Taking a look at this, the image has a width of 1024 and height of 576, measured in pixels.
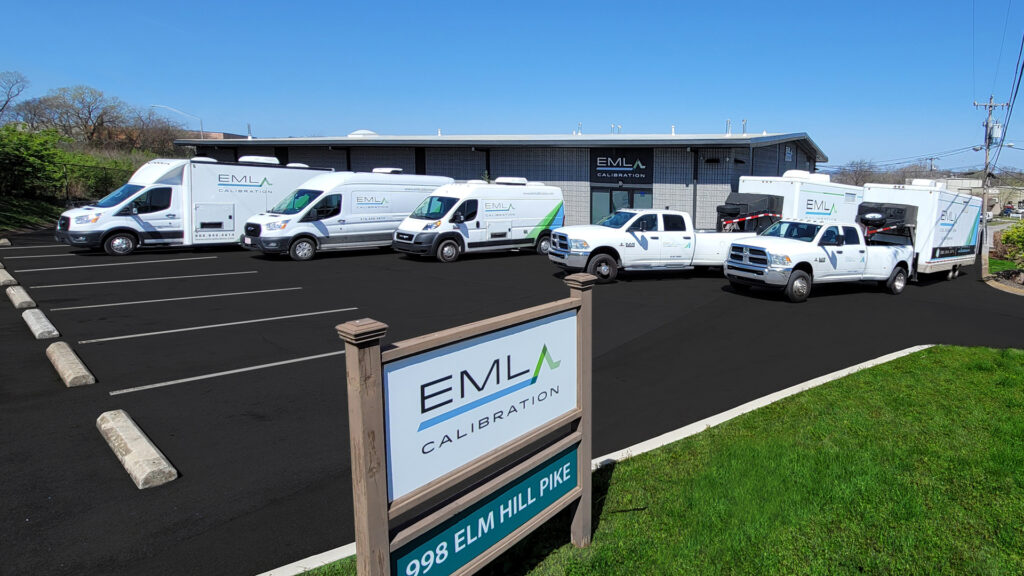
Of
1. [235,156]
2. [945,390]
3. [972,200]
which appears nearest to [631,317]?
[945,390]

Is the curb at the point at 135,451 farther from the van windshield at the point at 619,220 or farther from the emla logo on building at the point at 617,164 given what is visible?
the emla logo on building at the point at 617,164

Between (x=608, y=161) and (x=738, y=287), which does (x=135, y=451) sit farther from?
(x=608, y=161)

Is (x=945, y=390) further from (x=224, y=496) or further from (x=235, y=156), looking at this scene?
(x=235, y=156)

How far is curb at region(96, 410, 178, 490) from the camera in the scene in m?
5.31

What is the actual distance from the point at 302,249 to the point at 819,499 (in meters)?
18.6

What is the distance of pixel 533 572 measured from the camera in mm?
4055

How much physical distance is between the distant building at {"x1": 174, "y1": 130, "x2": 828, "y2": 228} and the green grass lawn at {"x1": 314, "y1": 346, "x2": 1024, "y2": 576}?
17.5 m

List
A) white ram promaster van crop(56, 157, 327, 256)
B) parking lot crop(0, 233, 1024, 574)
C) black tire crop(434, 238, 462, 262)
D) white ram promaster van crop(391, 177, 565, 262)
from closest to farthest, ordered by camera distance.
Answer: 1. parking lot crop(0, 233, 1024, 574)
2. white ram promaster van crop(56, 157, 327, 256)
3. white ram promaster van crop(391, 177, 565, 262)
4. black tire crop(434, 238, 462, 262)

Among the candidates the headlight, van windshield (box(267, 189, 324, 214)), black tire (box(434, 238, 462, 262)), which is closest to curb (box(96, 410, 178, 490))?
black tire (box(434, 238, 462, 262))

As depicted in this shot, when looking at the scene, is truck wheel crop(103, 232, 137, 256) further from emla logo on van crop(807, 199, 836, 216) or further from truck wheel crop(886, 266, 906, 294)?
truck wheel crop(886, 266, 906, 294)

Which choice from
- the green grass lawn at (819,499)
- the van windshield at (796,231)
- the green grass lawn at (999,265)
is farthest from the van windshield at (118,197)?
the green grass lawn at (999,265)

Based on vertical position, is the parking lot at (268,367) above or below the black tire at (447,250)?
below

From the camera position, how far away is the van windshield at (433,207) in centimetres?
2142

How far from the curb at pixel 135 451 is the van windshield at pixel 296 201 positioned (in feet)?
51.0
